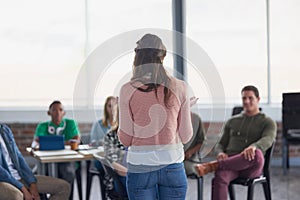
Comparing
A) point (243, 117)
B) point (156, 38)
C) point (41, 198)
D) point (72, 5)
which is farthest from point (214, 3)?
point (156, 38)

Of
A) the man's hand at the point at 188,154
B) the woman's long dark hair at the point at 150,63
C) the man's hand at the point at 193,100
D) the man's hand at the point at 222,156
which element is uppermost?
the woman's long dark hair at the point at 150,63

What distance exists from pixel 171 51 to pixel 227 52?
4409mm

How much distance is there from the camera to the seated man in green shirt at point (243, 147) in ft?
15.3

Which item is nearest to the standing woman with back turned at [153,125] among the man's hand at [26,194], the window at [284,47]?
the man's hand at [26,194]

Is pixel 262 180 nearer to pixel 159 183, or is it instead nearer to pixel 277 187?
pixel 277 187

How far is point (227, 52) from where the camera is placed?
7.60m

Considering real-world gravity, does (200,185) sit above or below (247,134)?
below

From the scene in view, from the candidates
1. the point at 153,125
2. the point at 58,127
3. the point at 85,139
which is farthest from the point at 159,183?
the point at 58,127

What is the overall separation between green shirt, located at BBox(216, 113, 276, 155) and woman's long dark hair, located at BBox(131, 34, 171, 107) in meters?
1.92

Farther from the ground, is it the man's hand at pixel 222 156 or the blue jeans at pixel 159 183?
the blue jeans at pixel 159 183

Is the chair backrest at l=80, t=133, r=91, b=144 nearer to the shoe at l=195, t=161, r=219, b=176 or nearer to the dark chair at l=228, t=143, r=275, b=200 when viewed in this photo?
the shoe at l=195, t=161, r=219, b=176

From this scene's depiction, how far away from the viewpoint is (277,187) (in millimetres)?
6227

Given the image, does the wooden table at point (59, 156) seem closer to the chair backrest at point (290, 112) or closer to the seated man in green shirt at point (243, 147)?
the seated man in green shirt at point (243, 147)

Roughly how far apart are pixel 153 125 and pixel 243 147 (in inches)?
85.3
